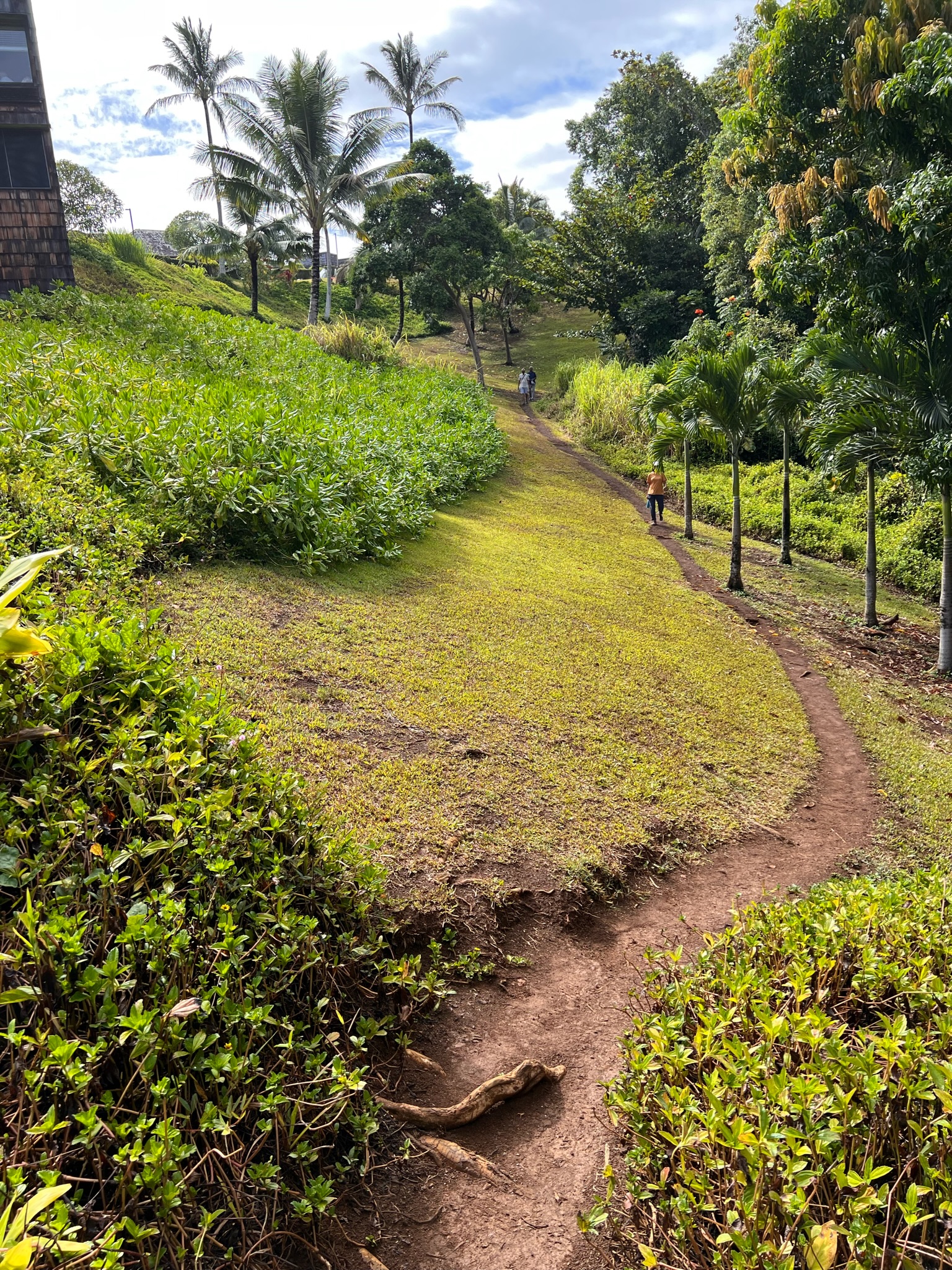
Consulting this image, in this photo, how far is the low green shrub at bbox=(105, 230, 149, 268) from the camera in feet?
84.8

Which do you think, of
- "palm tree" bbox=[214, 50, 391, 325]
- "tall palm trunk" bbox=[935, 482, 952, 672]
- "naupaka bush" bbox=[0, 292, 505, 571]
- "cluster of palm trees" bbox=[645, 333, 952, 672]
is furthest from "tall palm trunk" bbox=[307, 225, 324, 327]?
"tall palm trunk" bbox=[935, 482, 952, 672]

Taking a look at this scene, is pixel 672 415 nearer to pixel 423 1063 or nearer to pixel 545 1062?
pixel 545 1062

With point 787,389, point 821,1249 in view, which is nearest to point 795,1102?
point 821,1249

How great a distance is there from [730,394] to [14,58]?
16039mm

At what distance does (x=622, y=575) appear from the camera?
11.3 meters

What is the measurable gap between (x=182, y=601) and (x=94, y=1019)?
153 inches

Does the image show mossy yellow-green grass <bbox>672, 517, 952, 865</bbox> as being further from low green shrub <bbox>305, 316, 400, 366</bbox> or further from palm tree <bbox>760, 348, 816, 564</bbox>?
low green shrub <bbox>305, 316, 400, 366</bbox>

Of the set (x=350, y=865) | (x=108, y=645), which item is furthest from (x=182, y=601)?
(x=350, y=865)

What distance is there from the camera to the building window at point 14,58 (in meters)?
16.1

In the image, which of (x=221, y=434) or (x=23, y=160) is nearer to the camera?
(x=221, y=434)

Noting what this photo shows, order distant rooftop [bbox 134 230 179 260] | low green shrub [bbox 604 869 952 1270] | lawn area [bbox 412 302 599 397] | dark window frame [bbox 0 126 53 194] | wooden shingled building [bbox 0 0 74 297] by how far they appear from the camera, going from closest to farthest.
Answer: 1. low green shrub [bbox 604 869 952 1270]
2. wooden shingled building [bbox 0 0 74 297]
3. dark window frame [bbox 0 126 53 194]
4. lawn area [bbox 412 302 599 397]
5. distant rooftop [bbox 134 230 179 260]

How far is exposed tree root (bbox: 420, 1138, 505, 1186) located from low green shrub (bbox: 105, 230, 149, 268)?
2861 cm

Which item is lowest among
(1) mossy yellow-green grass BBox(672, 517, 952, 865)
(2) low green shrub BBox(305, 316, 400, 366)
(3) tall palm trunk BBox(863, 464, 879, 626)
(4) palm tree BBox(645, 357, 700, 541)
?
(1) mossy yellow-green grass BBox(672, 517, 952, 865)

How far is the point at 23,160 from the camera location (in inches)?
647
